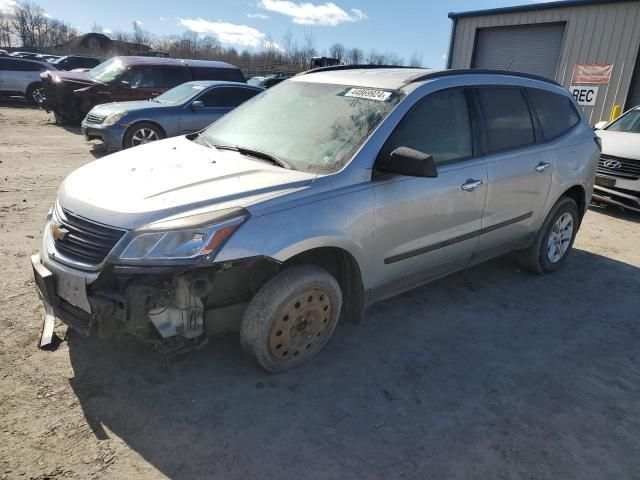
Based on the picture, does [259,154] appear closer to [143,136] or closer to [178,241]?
[178,241]

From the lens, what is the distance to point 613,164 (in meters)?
7.51

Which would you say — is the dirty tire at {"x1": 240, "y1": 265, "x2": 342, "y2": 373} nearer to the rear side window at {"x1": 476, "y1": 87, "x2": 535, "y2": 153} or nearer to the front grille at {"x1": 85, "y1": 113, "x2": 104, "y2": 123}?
the rear side window at {"x1": 476, "y1": 87, "x2": 535, "y2": 153}

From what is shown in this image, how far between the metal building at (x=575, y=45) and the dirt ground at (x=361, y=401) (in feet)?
35.3

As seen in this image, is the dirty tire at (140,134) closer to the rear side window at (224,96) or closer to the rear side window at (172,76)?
the rear side window at (224,96)

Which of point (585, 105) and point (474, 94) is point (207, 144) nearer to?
point (474, 94)

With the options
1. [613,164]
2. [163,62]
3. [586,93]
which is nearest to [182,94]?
[163,62]

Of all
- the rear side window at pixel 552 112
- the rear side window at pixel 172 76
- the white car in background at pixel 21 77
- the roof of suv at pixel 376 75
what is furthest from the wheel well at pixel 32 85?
the rear side window at pixel 552 112

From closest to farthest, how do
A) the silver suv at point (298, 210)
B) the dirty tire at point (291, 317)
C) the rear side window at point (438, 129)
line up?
the silver suv at point (298, 210)
the dirty tire at point (291, 317)
the rear side window at point (438, 129)

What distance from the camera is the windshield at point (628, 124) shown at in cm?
824

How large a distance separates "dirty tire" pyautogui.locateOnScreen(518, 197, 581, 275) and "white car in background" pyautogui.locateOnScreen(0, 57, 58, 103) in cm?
1820

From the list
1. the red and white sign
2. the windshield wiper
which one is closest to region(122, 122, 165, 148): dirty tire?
the windshield wiper

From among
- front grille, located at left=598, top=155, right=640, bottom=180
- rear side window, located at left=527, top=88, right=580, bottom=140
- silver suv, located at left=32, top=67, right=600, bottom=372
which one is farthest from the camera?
front grille, located at left=598, top=155, right=640, bottom=180

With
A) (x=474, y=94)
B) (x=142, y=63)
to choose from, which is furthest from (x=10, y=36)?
(x=474, y=94)

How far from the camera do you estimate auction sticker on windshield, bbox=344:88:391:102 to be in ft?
11.1
